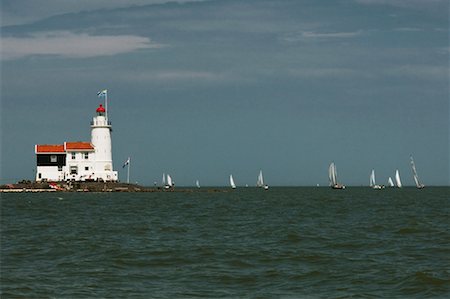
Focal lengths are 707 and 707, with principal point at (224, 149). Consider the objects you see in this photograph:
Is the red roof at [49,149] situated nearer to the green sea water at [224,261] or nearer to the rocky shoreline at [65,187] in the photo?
the rocky shoreline at [65,187]

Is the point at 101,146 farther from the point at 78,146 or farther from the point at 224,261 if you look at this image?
the point at 224,261

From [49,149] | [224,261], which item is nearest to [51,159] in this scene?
[49,149]

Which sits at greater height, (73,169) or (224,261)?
(73,169)

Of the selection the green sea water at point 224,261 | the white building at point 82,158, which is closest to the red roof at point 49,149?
the white building at point 82,158

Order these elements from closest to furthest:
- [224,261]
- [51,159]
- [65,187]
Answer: [224,261] → [65,187] → [51,159]

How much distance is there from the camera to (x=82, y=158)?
11938cm

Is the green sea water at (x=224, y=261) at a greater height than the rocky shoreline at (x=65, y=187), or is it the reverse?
the rocky shoreline at (x=65, y=187)

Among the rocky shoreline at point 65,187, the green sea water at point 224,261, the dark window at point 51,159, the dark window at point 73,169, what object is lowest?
the green sea water at point 224,261

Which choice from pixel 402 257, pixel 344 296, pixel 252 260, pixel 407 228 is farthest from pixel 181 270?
pixel 407 228

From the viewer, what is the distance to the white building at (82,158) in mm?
119250

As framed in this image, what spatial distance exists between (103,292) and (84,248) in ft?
32.7

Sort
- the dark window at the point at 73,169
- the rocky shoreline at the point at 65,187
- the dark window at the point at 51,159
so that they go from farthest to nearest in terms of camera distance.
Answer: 1. the dark window at the point at 51,159
2. the dark window at the point at 73,169
3. the rocky shoreline at the point at 65,187

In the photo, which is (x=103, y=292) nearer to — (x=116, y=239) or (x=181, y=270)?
(x=181, y=270)

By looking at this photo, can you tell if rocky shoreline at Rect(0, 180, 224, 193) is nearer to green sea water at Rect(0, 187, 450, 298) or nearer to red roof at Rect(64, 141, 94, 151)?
red roof at Rect(64, 141, 94, 151)
